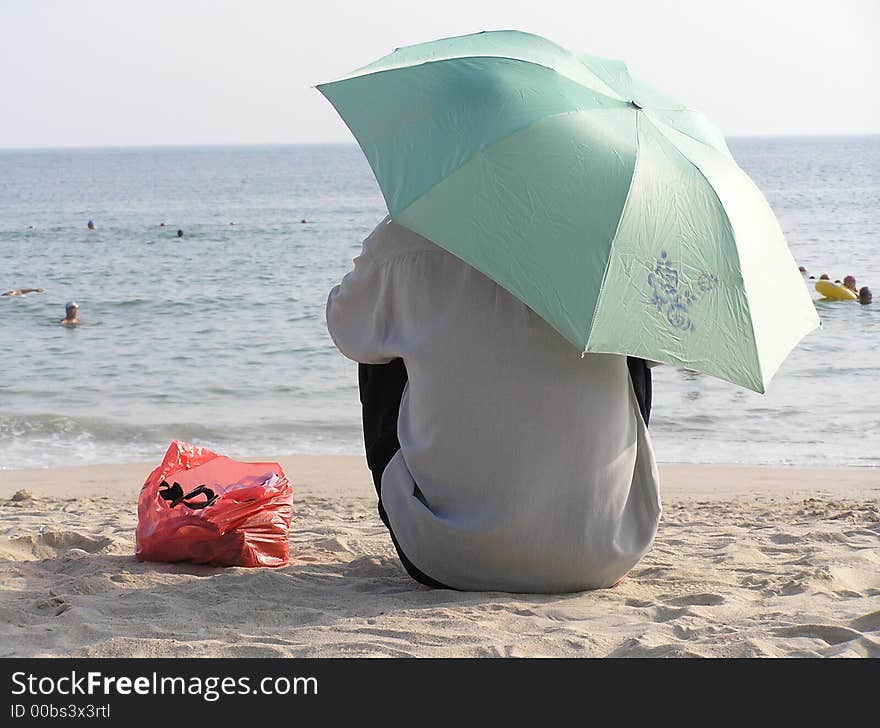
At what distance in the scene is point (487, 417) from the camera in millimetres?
3049

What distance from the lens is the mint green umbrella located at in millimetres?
→ 2703

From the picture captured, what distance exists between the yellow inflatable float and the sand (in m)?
10.2

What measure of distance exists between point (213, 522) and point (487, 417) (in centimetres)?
124

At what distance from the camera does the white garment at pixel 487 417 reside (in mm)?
3035

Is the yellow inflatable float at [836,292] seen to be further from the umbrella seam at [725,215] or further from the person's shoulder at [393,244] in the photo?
the person's shoulder at [393,244]

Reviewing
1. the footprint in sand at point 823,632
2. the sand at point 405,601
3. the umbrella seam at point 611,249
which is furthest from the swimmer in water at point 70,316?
the footprint in sand at point 823,632

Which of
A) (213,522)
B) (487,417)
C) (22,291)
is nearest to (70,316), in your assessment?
(22,291)

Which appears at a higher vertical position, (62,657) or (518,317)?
(518,317)

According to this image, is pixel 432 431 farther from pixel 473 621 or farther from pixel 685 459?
pixel 685 459

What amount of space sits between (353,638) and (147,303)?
43.7 ft

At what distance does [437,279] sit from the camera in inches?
120

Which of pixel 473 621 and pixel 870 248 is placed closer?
pixel 473 621

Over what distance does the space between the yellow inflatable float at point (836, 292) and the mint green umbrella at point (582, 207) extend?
40.2 ft
